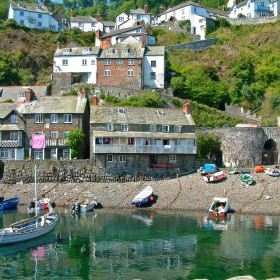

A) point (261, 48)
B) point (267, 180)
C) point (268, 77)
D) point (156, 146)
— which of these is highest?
point (261, 48)

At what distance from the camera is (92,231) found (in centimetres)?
3850

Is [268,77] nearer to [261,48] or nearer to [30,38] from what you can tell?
[261,48]

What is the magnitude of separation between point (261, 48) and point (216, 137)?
40.8 m

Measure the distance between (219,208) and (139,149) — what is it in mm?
14177

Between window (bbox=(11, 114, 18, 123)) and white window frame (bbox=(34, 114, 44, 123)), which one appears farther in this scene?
window (bbox=(11, 114, 18, 123))

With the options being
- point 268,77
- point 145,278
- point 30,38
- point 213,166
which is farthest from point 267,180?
point 30,38

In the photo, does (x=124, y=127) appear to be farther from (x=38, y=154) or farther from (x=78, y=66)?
(x=78, y=66)

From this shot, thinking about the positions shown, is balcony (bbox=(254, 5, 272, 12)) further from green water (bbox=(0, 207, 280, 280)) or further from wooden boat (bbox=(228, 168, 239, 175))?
green water (bbox=(0, 207, 280, 280))

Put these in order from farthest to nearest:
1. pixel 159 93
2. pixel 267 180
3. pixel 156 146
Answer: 1. pixel 159 93
2. pixel 156 146
3. pixel 267 180

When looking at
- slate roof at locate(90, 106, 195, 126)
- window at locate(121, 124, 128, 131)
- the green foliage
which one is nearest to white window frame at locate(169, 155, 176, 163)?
the green foliage

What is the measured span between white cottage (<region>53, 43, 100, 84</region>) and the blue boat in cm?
3149

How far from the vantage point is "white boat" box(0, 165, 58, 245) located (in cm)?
3456

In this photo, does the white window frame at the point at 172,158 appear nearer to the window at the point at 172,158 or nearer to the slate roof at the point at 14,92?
the window at the point at 172,158

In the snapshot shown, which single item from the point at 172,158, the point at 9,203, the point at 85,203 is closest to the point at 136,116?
the point at 172,158
